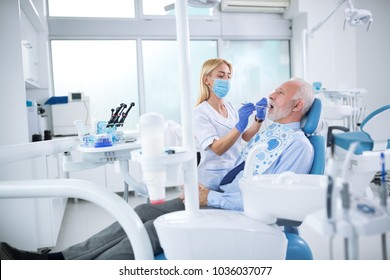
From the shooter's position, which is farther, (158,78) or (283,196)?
(158,78)

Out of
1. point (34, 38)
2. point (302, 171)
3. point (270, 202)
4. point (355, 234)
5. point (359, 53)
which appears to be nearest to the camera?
point (355, 234)

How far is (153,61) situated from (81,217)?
78.9 inches

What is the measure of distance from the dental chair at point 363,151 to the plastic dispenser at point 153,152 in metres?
0.37

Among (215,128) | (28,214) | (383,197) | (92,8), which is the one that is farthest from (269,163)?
(92,8)

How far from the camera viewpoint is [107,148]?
154 centimetres

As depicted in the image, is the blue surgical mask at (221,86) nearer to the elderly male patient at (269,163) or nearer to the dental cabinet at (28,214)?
the elderly male patient at (269,163)

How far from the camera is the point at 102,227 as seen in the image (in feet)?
8.34

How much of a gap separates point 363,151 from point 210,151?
2.51 ft

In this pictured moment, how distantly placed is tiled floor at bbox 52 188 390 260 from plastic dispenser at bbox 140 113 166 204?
344mm

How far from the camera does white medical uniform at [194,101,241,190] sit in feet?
5.06

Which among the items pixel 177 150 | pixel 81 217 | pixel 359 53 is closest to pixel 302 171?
pixel 359 53

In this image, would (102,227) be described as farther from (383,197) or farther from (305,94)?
(383,197)
